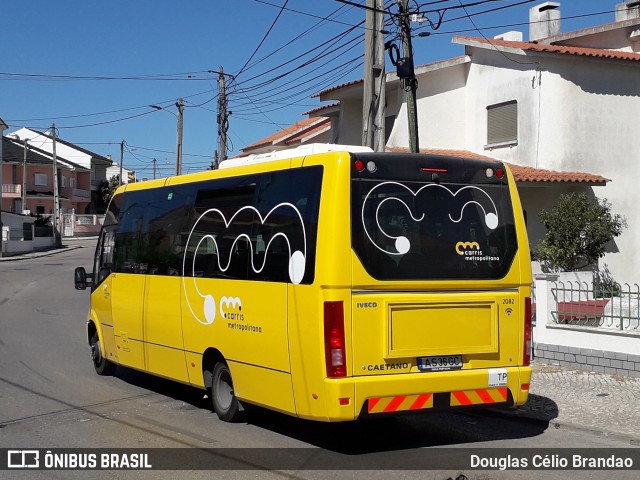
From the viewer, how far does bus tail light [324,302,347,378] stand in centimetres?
725

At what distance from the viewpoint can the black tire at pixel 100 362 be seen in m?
12.3

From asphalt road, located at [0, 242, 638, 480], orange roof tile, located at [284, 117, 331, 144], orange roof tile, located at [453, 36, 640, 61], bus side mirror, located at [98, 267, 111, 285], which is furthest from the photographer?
orange roof tile, located at [284, 117, 331, 144]

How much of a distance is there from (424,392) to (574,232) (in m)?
12.6

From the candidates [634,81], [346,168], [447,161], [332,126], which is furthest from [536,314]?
[332,126]

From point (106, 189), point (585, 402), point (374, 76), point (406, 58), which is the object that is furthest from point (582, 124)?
point (106, 189)

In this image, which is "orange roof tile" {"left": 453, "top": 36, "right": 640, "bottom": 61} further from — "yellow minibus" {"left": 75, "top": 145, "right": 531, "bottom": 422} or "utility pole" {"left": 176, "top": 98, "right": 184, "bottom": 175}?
"utility pole" {"left": 176, "top": 98, "right": 184, "bottom": 175}

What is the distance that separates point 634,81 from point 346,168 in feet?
59.0

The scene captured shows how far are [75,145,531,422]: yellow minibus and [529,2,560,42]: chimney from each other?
2088 centimetres

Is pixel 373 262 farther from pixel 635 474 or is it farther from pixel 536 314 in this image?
pixel 536 314

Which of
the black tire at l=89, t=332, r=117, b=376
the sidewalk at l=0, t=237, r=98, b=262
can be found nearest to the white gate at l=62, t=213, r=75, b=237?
the sidewalk at l=0, t=237, r=98, b=262

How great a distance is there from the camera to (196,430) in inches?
343

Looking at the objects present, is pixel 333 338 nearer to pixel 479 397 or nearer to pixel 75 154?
pixel 479 397

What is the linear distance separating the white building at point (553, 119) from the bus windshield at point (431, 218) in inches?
477

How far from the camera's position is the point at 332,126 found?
32.5m
